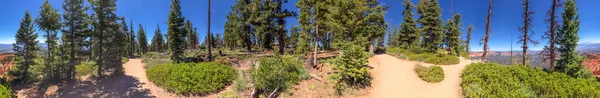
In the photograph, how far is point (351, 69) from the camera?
11320mm

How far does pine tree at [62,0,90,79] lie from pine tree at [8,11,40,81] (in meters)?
4.16

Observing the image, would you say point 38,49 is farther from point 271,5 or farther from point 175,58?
point 271,5

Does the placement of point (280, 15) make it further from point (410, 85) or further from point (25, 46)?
point (25, 46)

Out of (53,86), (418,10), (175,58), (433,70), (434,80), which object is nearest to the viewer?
(434,80)

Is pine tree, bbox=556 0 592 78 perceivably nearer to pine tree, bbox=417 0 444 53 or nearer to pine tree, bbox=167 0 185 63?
pine tree, bbox=417 0 444 53

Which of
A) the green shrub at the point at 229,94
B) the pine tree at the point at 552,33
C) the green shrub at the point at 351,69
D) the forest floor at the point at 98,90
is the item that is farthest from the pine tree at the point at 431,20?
the forest floor at the point at 98,90

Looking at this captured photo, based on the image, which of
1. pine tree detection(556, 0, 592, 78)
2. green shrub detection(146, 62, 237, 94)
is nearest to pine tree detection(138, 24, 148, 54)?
green shrub detection(146, 62, 237, 94)

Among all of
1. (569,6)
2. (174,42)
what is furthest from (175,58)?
(569,6)

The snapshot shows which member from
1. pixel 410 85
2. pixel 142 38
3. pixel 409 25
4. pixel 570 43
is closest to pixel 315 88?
pixel 410 85

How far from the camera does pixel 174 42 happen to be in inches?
1026

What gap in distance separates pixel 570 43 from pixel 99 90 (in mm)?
28999

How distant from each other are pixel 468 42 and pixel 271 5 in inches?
1651

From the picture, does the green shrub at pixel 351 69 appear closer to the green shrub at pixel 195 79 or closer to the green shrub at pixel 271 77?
the green shrub at pixel 271 77

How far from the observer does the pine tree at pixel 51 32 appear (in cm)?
1522
